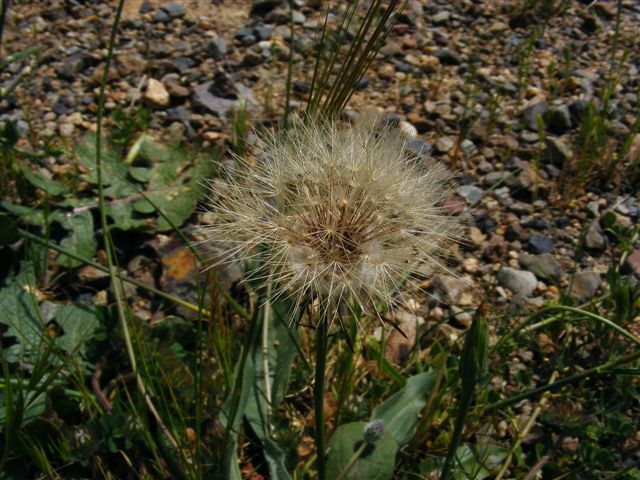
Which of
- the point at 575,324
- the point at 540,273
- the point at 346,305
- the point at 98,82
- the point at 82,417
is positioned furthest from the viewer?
the point at 98,82

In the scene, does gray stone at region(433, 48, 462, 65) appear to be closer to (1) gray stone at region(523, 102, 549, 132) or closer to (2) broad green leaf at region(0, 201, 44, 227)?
(1) gray stone at region(523, 102, 549, 132)

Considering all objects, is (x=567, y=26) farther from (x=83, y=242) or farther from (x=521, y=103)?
(x=83, y=242)

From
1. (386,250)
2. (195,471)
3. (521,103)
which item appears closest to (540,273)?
(521,103)

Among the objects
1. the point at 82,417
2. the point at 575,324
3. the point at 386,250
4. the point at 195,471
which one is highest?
the point at 386,250

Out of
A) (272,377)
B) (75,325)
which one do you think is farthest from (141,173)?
(272,377)

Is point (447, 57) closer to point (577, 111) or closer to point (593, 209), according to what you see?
point (577, 111)

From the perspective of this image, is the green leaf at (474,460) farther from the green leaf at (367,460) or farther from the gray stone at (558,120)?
the gray stone at (558,120)
